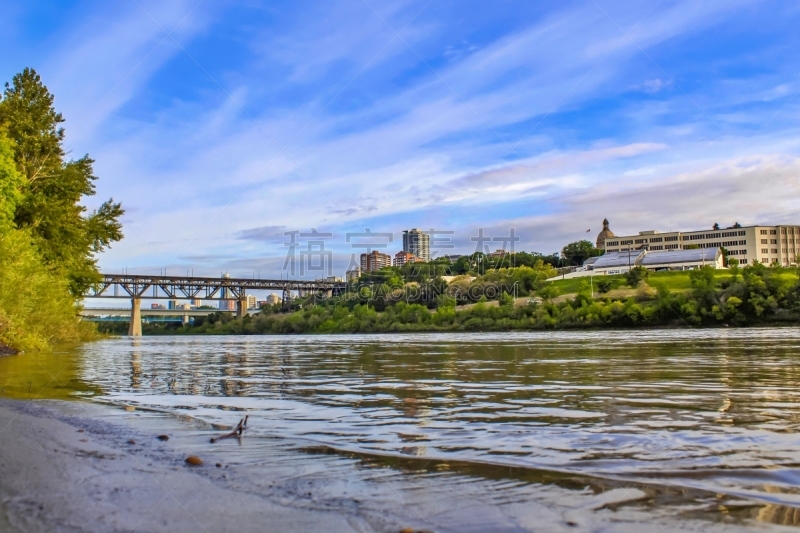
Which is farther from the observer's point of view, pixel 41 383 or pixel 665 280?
pixel 665 280

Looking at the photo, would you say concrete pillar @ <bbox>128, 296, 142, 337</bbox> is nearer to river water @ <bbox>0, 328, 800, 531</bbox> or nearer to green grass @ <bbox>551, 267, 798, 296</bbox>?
green grass @ <bbox>551, 267, 798, 296</bbox>

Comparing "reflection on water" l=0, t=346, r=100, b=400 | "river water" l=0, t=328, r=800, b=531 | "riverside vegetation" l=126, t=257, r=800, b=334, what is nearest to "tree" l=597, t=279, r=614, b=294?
"riverside vegetation" l=126, t=257, r=800, b=334

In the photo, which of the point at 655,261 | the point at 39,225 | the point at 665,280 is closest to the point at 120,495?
the point at 39,225

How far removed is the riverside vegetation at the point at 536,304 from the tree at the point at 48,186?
73405mm

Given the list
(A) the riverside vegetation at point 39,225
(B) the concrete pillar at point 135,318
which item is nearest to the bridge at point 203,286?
(B) the concrete pillar at point 135,318

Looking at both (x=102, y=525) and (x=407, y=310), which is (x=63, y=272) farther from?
(x=407, y=310)

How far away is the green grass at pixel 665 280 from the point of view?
104875 mm

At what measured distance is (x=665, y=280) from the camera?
114562 mm

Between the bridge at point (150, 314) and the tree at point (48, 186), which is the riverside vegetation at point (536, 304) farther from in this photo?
the tree at point (48, 186)

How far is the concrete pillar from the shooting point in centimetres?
14738

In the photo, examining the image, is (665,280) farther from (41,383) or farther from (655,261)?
(41,383)

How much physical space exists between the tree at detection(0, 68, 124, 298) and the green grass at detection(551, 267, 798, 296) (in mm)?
86120

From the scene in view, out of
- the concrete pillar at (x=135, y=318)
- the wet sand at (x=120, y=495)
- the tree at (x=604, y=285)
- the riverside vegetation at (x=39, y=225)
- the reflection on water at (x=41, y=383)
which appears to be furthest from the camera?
the concrete pillar at (x=135, y=318)

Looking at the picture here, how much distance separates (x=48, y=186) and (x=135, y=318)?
116 meters
